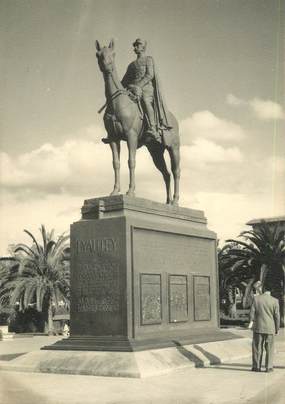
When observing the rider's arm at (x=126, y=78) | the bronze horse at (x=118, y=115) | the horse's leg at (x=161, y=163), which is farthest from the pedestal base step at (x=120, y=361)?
the rider's arm at (x=126, y=78)

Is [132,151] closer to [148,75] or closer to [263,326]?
[148,75]

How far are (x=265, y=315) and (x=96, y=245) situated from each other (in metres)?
3.45

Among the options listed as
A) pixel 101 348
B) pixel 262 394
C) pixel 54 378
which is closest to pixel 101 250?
pixel 101 348

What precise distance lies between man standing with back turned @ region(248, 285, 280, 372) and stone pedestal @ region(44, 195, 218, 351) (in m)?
1.79

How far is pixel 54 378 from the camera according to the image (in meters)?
10.8

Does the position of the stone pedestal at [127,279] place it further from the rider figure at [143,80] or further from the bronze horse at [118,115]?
the rider figure at [143,80]

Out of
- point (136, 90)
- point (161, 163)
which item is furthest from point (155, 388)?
point (161, 163)

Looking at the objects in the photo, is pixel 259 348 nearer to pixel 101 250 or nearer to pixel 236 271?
pixel 101 250

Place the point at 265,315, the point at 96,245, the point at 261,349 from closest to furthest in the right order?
the point at 261,349 < the point at 265,315 < the point at 96,245

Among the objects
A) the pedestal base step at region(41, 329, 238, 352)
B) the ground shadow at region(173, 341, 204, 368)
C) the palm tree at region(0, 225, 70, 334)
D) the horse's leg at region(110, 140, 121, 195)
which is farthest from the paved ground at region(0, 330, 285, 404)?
the palm tree at region(0, 225, 70, 334)

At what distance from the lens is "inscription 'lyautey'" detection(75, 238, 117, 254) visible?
12.5m

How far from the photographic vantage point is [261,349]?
11.6 m

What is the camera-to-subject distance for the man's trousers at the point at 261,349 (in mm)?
11406

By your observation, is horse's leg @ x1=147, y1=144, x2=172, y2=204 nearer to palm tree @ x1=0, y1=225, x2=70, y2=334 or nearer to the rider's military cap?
the rider's military cap
